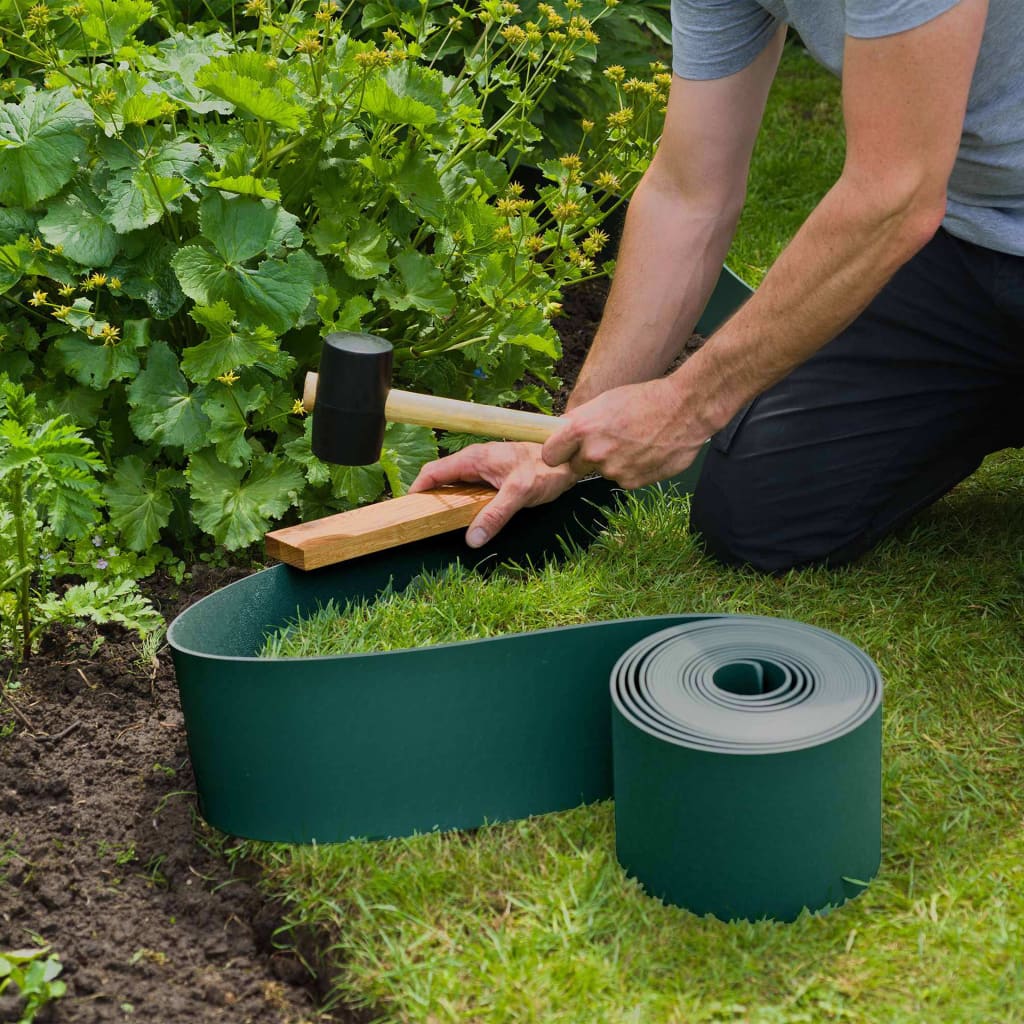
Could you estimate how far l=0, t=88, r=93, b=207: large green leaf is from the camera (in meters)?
2.42

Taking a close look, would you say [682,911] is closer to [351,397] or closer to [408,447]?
[351,397]

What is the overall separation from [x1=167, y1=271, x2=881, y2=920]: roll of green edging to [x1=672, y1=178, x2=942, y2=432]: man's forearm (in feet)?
1.31

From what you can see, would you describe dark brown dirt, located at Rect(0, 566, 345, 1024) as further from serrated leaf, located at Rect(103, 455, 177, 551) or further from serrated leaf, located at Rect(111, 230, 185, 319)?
serrated leaf, located at Rect(111, 230, 185, 319)

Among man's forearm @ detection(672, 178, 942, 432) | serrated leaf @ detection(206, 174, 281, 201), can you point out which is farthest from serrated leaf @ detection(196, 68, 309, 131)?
man's forearm @ detection(672, 178, 942, 432)

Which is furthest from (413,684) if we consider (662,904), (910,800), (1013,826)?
(1013,826)

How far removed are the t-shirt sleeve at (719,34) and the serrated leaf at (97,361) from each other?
1183 millimetres

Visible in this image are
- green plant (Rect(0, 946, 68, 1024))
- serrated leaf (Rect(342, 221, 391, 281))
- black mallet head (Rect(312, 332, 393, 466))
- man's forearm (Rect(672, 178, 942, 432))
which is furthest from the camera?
serrated leaf (Rect(342, 221, 391, 281))

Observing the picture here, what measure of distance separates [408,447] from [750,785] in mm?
1247

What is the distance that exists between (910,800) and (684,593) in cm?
70

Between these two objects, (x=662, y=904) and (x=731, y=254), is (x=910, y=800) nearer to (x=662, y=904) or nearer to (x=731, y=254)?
(x=662, y=904)

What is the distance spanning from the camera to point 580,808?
2.11 meters

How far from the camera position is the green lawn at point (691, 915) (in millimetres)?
1745

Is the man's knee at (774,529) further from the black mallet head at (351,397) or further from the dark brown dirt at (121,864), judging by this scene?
the dark brown dirt at (121,864)

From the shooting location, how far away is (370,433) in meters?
2.25
